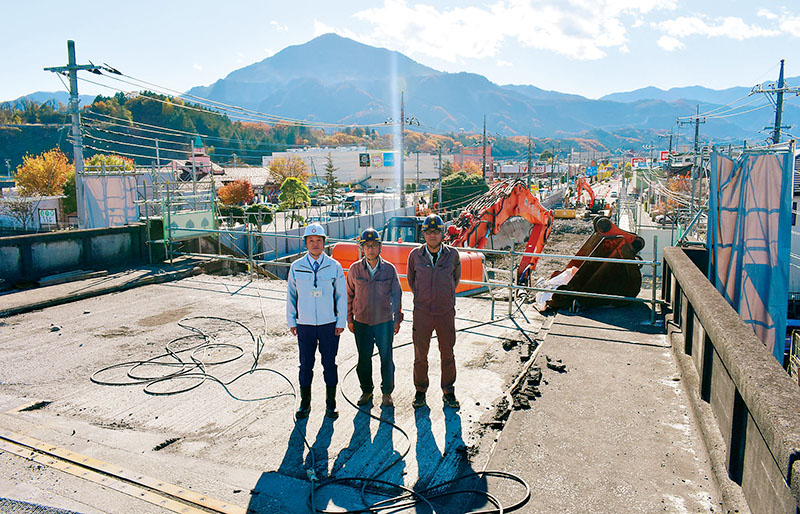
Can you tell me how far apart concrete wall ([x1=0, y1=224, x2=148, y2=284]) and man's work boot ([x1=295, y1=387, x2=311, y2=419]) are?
8607 millimetres

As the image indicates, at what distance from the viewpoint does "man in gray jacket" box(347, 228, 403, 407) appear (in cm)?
543

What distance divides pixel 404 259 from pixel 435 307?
25.3ft

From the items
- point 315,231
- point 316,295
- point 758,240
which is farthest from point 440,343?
point 758,240

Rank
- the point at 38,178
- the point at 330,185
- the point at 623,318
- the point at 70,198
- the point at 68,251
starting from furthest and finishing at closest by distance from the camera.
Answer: the point at 330,185 < the point at 38,178 < the point at 70,198 < the point at 68,251 < the point at 623,318

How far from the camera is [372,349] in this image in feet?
18.1

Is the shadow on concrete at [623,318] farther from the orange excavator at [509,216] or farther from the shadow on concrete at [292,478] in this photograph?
the orange excavator at [509,216]

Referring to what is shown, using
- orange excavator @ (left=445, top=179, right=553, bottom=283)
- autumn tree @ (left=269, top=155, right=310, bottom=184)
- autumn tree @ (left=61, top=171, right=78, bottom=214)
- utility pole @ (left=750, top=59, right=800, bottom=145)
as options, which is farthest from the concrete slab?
autumn tree @ (left=269, top=155, right=310, bottom=184)

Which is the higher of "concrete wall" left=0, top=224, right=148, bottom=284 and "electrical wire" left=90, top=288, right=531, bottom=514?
"concrete wall" left=0, top=224, right=148, bottom=284

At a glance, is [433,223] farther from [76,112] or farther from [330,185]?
[330,185]

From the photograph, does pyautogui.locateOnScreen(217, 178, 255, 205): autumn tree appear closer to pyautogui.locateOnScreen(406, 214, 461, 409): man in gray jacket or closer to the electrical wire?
the electrical wire

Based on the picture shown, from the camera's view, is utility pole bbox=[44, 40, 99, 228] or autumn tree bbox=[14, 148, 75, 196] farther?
autumn tree bbox=[14, 148, 75, 196]

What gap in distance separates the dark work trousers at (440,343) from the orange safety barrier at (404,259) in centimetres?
577

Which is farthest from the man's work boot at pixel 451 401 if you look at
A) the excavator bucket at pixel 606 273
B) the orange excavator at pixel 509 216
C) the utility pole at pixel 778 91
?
the utility pole at pixel 778 91

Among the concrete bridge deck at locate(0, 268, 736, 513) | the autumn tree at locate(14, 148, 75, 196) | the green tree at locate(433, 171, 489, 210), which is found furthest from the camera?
the green tree at locate(433, 171, 489, 210)
